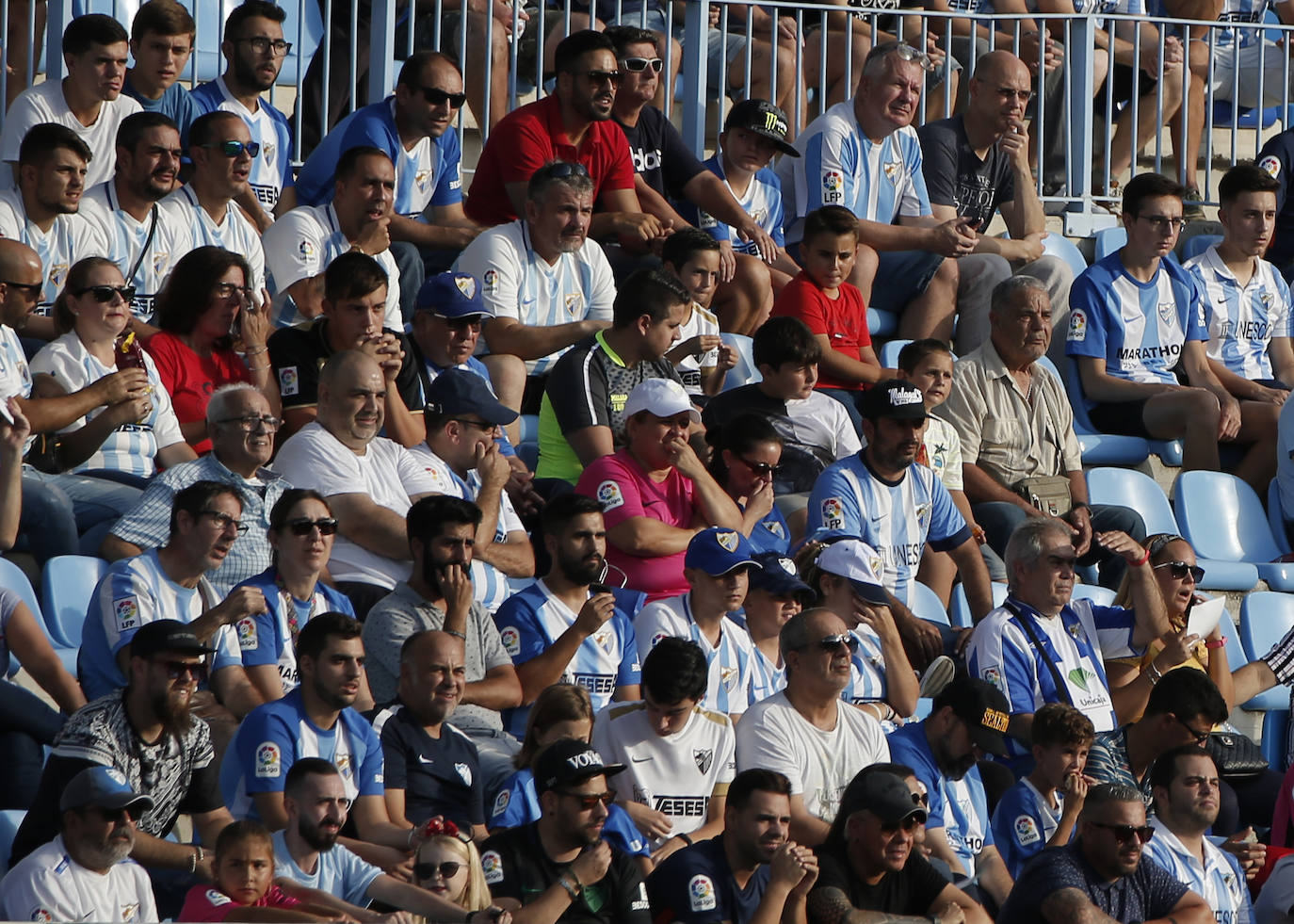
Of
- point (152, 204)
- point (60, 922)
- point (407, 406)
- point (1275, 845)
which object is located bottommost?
point (1275, 845)

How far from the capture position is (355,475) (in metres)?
8.09

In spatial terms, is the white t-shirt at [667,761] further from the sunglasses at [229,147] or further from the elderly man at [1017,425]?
the sunglasses at [229,147]

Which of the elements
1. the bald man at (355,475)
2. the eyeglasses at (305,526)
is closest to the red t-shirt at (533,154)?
the bald man at (355,475)

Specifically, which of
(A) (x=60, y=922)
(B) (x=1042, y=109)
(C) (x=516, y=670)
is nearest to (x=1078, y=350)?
(B) (x=1042, y=109)

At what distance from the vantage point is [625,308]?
9031 mm

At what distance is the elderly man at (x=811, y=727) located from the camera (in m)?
7.49

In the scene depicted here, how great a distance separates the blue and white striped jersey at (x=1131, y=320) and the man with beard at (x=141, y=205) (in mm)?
3950

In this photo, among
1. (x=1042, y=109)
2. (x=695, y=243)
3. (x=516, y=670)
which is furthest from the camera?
(x=1042, y=109)

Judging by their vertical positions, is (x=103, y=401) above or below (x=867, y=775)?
above

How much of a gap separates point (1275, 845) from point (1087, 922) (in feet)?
5.32

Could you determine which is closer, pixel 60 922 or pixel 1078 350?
pixel 60 922

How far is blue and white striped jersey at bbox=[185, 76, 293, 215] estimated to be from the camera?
33.2 ft

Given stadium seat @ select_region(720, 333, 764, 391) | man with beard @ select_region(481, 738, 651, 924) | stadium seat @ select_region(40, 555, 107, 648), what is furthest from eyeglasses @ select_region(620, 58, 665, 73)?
man with beard @ select_region(481, 738, 651, 924)

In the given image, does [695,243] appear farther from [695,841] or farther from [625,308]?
[695,841]
